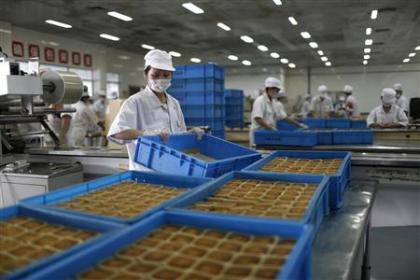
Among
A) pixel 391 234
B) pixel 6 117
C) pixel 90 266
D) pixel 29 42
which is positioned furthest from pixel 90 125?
pixel 90 266

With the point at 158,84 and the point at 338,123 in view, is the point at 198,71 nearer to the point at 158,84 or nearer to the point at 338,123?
the point at 338,123

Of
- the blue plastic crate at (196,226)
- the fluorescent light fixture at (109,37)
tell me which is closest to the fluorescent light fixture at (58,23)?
the fluorescent light fixture at (109,37)

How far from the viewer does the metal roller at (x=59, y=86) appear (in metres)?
2.79

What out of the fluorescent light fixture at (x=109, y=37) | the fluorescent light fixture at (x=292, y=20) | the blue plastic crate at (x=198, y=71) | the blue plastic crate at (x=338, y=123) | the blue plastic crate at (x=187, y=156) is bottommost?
the blue plastic crate at (x=187, y=156)

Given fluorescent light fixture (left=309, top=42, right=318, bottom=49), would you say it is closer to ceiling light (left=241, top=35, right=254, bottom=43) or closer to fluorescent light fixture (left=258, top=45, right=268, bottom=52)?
fluorescent light fixture (left=258, top=45, right=268, bottom=52)

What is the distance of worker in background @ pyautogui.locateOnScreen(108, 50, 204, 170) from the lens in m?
2.13

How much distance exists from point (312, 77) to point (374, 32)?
7.54 meters

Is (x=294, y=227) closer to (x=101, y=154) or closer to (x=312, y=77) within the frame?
(x=101, y=154)

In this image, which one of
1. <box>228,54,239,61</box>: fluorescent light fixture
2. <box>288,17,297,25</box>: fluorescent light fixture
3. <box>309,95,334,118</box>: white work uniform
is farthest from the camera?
<box>228,54,239,61</box>: fluorescent light fixture

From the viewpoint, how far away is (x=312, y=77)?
1605 centimetres

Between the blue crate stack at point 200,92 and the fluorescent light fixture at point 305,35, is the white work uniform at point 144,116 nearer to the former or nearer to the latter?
the blue crate stack at point 200,92

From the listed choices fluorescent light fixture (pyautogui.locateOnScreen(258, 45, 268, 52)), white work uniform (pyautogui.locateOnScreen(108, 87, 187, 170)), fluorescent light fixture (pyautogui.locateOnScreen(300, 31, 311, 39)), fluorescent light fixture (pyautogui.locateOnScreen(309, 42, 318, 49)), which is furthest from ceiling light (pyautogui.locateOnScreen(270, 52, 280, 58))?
white work uniform (pyautogui.locateOnScreen(108, 87, 187, 170))

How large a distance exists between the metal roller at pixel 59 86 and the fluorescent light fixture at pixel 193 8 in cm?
369

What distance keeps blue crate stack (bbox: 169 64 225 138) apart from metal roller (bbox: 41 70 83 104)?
5.80 feet
